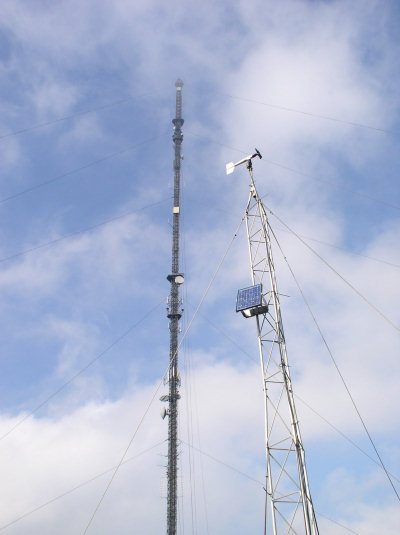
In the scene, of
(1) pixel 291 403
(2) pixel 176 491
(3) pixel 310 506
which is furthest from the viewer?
(2) pixel 176 491

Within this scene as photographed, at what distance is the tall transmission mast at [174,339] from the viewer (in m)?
53.8

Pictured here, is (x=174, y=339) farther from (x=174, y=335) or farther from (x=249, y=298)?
(x=249, y=298)

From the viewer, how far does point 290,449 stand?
95.4 ft

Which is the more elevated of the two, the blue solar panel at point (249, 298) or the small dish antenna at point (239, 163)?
the small dish antenna at point (239, 163)

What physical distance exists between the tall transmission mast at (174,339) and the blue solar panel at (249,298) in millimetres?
19290

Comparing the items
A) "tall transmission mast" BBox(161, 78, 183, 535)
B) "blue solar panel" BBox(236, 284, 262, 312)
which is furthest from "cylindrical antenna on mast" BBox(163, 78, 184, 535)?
"blue solar panel" BBox(236, 284, 262, 312)

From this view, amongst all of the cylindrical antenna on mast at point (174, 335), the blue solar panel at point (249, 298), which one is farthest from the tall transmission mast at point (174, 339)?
the blue solar panel at point (249, 298)

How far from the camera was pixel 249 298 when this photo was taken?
34.2 meters

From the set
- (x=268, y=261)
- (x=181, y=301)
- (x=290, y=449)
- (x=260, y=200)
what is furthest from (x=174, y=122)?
(x=290, y=449)

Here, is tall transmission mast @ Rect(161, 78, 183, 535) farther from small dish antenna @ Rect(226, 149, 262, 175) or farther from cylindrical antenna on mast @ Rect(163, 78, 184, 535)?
small dish antenna @ Rect(226, 149, 262, 175)

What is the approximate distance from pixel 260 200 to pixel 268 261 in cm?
630

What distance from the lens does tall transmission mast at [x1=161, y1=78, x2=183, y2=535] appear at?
2117 inches

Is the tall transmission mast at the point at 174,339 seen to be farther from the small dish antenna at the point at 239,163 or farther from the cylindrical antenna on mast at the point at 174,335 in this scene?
the small dish antenna at the point at 239,163

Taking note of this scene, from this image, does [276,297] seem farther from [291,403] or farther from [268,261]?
[291,403]
